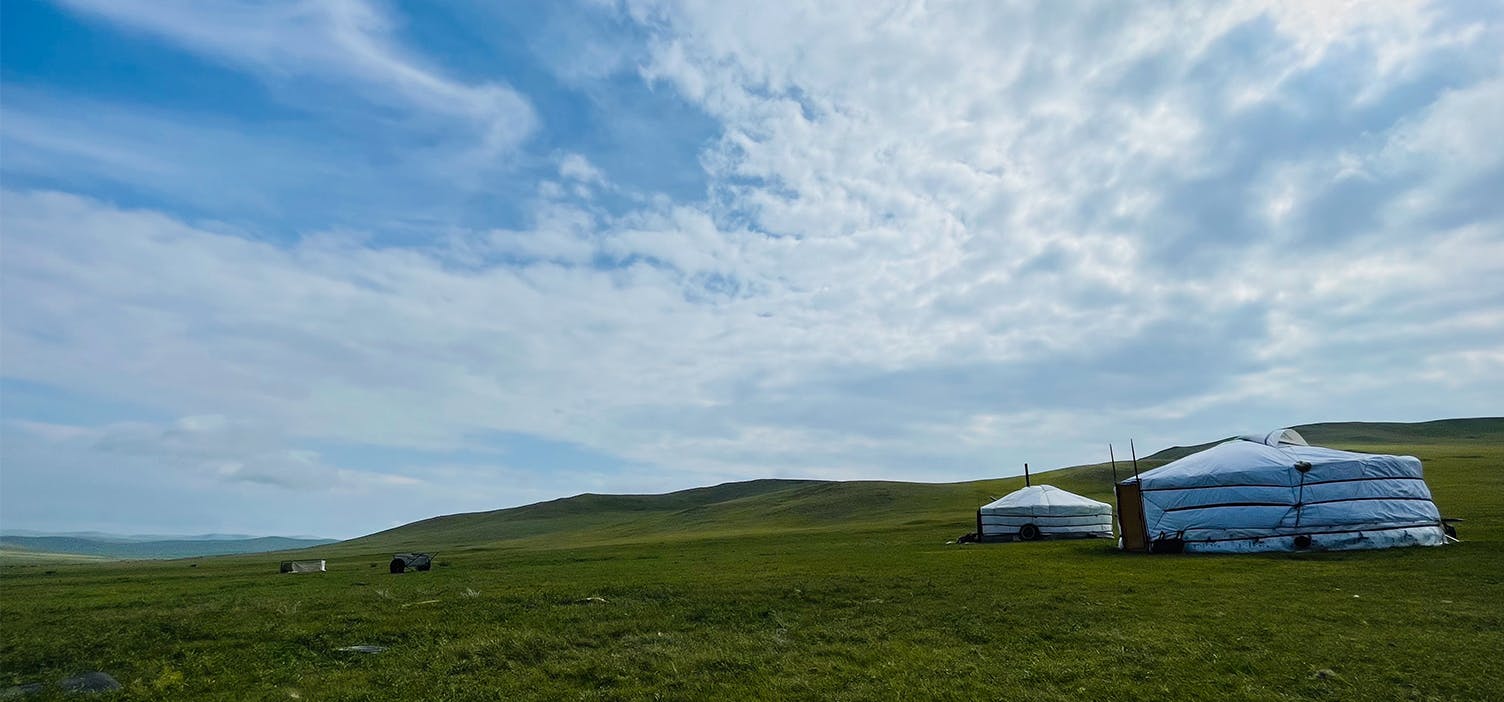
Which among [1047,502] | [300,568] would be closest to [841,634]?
[1047,502]

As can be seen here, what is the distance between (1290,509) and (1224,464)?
2320mm

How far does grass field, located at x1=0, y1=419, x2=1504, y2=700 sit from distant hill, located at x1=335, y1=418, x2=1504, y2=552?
1246 inches

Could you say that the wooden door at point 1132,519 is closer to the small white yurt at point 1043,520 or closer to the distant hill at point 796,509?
the small white yurt at point 1043,520

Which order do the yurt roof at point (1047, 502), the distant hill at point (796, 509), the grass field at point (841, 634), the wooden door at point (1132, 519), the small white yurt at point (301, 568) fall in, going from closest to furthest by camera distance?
the grass field at point (841, 634)
the wooden door at point (1132, 519)
the small white yurt at point (301, 568)
the yurt roof at point (1047, 502)
the distant hill at point (796, 509)

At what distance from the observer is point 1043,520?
126 ft

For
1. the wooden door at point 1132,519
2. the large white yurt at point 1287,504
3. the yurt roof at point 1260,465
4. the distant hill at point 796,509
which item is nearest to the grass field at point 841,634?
the large white yurt at point 1287,504

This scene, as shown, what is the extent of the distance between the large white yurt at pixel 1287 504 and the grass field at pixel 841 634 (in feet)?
5.32

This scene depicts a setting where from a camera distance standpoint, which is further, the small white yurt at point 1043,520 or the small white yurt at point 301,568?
the small white yurt at point 1043,520

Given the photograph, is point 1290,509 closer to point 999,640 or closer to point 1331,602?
point 1331,602

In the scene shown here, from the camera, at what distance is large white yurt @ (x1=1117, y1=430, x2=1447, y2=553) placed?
2391 centimetres

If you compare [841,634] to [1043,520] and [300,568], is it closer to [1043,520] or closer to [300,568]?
[1043,520]

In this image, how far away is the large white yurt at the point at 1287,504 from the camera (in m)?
23.9

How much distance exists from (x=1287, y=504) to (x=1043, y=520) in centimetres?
1433

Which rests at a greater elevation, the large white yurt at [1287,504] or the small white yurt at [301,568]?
the large white yurt at [1287,504]
